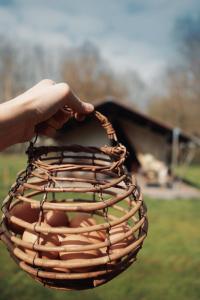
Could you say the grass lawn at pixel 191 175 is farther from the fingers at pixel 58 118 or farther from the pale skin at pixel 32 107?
the pale skin at pixel 32 107

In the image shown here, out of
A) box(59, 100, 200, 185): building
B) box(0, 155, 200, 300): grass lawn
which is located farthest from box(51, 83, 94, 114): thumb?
box(59, 100, 200, 185): building

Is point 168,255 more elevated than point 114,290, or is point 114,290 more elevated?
point 114,290

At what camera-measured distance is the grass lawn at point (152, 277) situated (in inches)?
133

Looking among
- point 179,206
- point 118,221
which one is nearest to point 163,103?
point 179,206

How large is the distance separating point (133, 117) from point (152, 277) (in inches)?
291

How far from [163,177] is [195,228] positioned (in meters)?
4.03

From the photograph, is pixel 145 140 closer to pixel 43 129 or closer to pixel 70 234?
pixel 43 129

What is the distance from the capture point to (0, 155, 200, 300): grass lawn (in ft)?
11.0

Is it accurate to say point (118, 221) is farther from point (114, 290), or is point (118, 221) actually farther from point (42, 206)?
point (114, 290)

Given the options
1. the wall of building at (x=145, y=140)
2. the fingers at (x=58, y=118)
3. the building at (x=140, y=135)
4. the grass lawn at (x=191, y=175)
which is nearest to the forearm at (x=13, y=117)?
the fingers at (x=58, y=118)

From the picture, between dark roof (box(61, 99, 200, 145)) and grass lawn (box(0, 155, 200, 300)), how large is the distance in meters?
4.90

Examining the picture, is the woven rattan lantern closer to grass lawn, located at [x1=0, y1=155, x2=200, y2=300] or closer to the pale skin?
the pale skin

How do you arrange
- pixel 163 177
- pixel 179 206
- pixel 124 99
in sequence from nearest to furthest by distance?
1. pixel 179 206
2. pixel 163 177
3. pixel 124 99

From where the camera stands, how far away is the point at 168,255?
451cm
